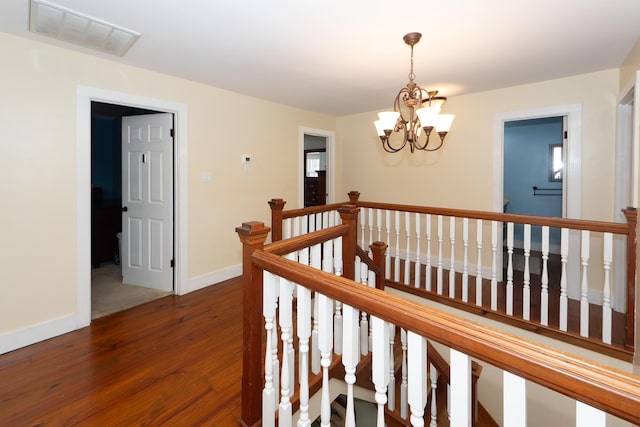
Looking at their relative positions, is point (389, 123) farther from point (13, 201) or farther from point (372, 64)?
point (13, 201)

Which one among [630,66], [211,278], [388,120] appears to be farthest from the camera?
[211,278]

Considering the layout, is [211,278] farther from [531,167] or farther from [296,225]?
[531,167]

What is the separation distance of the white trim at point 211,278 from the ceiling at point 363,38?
2.22 m

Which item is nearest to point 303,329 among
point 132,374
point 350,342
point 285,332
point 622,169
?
point 285,332

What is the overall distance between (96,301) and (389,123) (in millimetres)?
3374

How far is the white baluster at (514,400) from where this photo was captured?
70 cm

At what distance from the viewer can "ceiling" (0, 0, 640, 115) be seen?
6.34ft

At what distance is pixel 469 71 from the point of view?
120 inches

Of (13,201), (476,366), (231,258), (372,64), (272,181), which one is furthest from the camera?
(272,181)

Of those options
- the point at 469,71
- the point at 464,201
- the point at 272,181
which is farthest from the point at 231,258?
the point at 469,71

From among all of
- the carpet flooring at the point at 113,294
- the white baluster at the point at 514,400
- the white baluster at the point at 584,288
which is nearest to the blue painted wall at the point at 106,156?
the carpet flooring at the point at 113,294

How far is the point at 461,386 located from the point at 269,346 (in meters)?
0.88

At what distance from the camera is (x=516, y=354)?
2.25ft

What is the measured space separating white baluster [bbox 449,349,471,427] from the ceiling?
2.00 metres
